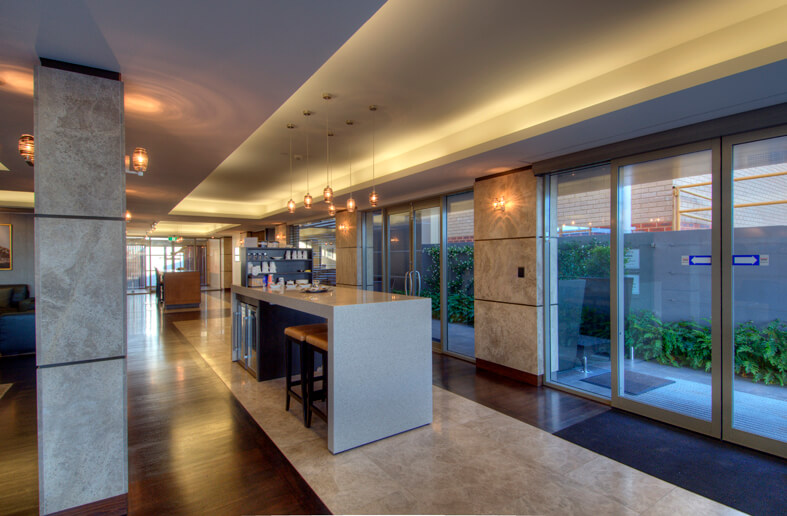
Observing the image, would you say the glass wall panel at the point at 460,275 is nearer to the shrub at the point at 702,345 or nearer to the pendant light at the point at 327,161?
the pendant light at the point at 327,161

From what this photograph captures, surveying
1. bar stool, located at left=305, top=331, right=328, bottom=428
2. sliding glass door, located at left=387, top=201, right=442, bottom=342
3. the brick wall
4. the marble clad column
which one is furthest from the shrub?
the marble clad column

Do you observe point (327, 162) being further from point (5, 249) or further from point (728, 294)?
point (5, 249)

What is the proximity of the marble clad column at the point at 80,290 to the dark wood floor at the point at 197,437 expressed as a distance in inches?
15.7

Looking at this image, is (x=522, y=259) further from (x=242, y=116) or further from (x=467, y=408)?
(x=242, y=116)

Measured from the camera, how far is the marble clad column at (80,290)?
2168mm

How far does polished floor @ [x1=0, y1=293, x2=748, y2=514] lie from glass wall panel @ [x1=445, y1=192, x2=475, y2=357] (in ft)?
5.54

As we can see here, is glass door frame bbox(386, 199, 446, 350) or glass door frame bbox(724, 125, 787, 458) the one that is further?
glass door frame bbox(386, 199, 446, 350)

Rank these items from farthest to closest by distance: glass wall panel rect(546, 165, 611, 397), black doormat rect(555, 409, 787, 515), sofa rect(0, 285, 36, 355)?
sofa rect(0, 285, 36, 355) < glass wall panel rect(546, 165, 611, 397) < black doormat rect(555, 409, 787, 515)

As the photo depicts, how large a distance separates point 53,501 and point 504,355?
4484mm

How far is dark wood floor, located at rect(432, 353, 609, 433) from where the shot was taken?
143 inches

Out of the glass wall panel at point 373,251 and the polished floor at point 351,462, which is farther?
the glass wall panel at point 373,251

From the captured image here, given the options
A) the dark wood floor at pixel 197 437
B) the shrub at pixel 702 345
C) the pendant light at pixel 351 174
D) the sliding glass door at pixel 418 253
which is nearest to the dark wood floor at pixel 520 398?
the dark wood floor at pixel 197 437

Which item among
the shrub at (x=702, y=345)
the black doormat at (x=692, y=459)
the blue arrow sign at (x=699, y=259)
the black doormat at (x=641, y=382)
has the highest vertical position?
the blue arrow sign at (x=699, y=259)

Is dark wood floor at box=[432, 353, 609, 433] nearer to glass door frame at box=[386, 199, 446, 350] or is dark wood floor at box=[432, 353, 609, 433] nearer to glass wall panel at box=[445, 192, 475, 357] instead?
glass wall panel at box=[445, 192, 475, 357]
